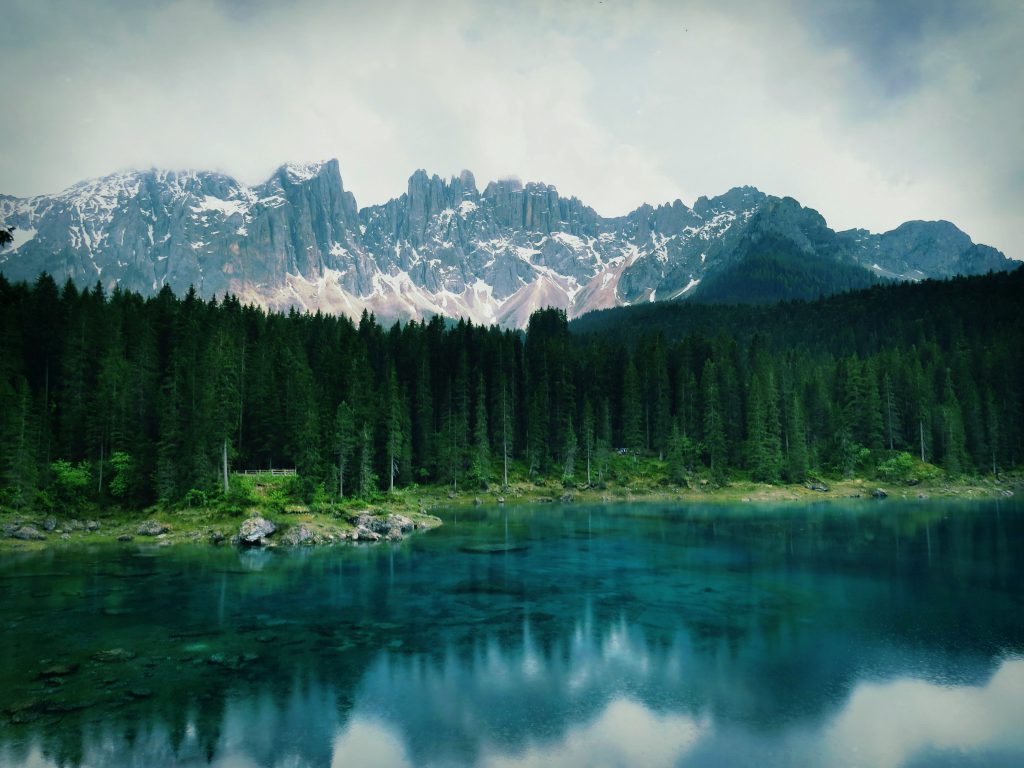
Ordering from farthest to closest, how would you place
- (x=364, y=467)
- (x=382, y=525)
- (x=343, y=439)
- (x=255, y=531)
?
(x=364, y=467) → (x=343, y=439) → (x=382, y=525) → (x=255, y=531)

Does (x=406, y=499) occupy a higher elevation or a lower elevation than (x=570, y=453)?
lower

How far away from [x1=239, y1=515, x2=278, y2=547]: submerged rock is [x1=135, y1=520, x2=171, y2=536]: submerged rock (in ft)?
26.8

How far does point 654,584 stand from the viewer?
138 feet

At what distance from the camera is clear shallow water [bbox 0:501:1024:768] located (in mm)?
19781

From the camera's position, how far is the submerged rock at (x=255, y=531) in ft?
183

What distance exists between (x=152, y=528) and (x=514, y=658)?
46832mm

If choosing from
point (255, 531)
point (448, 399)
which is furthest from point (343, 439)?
point (448, 399)

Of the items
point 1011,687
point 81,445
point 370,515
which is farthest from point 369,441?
point 1011,687

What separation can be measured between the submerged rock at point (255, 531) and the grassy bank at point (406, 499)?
118 centimetres

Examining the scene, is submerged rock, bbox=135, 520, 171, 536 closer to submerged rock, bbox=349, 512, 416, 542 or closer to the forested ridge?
the forested ridge

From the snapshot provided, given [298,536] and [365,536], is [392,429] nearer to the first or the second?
[365,536]

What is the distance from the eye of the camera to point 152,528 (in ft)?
191

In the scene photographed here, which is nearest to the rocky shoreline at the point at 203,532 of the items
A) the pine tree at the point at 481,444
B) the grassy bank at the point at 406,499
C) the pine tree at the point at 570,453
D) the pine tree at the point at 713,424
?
the grassy bank at the point at 406,499

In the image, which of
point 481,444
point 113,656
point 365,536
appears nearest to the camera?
point 113,656
